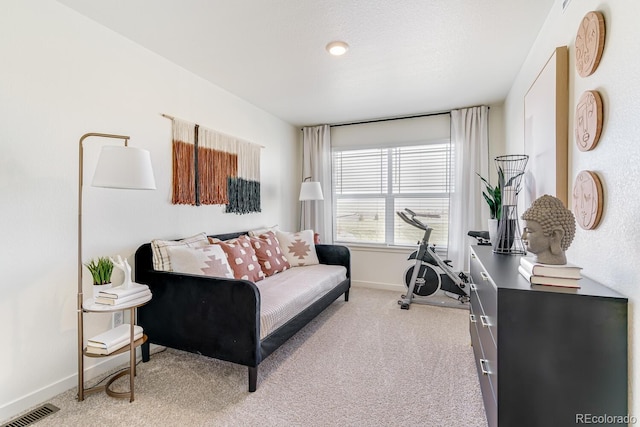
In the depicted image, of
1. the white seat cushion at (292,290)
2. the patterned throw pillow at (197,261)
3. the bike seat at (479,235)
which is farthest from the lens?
the bike seat at (479,235)

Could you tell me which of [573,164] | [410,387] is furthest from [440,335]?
[573,164]

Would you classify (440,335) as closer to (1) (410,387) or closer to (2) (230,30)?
(1) (410,387)

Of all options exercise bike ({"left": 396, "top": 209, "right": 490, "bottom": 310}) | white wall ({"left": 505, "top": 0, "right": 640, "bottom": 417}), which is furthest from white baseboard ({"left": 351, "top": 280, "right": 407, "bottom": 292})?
white wall ({"left": 505, "top": 0, "right": 640, "bottom": 417})

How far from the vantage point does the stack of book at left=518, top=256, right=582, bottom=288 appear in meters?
1.16

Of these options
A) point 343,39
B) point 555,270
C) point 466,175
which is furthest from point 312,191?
point 555,270

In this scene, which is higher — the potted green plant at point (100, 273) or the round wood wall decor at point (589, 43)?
the round wood wall decor at point (589, 43)

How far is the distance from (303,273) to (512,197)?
199 cm

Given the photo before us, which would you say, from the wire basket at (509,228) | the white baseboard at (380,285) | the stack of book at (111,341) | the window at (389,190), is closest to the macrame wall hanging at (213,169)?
the stack of book at (111,341)

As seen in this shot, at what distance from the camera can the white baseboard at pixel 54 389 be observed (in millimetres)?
1696

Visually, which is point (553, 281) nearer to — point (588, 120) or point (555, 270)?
point (555, 270)

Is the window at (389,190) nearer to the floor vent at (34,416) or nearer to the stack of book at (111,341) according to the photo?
the stack of book at (111,341)

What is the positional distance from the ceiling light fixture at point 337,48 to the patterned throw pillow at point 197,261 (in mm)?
1825

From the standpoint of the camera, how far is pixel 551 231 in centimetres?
124

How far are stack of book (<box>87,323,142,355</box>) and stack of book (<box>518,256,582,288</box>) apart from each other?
2.18 m
